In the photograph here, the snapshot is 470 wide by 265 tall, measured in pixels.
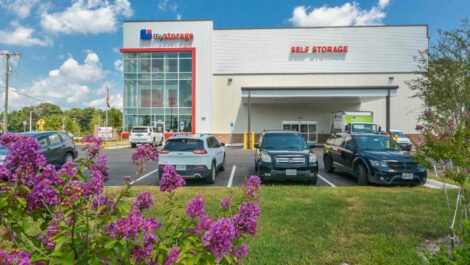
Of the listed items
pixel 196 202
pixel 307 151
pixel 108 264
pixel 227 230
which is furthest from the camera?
pixel 307 151

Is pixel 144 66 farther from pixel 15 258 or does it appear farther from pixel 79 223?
pixel 15 258

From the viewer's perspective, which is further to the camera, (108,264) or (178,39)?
(178,39)

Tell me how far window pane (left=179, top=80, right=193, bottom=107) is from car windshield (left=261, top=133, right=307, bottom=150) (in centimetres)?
2542

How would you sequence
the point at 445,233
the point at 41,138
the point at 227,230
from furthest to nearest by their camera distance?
the point at 41,138, the point at 445,233, the point at 227,230

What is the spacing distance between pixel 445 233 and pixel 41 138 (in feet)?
42.7

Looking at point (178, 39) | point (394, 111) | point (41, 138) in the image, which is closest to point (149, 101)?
point (178, 39)

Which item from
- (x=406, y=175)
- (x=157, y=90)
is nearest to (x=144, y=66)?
(x=157, y=90)

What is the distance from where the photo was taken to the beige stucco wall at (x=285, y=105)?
35.6 metres

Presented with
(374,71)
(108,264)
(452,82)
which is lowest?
(108,264)

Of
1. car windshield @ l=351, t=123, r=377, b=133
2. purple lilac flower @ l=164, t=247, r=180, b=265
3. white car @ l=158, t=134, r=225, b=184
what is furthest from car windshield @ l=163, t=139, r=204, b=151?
car windshield @ l=351, t=123, r=377, b=133

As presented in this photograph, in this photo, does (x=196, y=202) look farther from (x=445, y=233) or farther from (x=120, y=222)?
(x=445, y=233)

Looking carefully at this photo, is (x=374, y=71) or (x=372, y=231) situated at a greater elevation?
(x=374, y=71)

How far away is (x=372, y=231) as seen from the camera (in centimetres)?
543

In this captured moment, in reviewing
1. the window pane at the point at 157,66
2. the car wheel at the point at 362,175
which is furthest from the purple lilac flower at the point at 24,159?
the window pane at the point at 157,66
